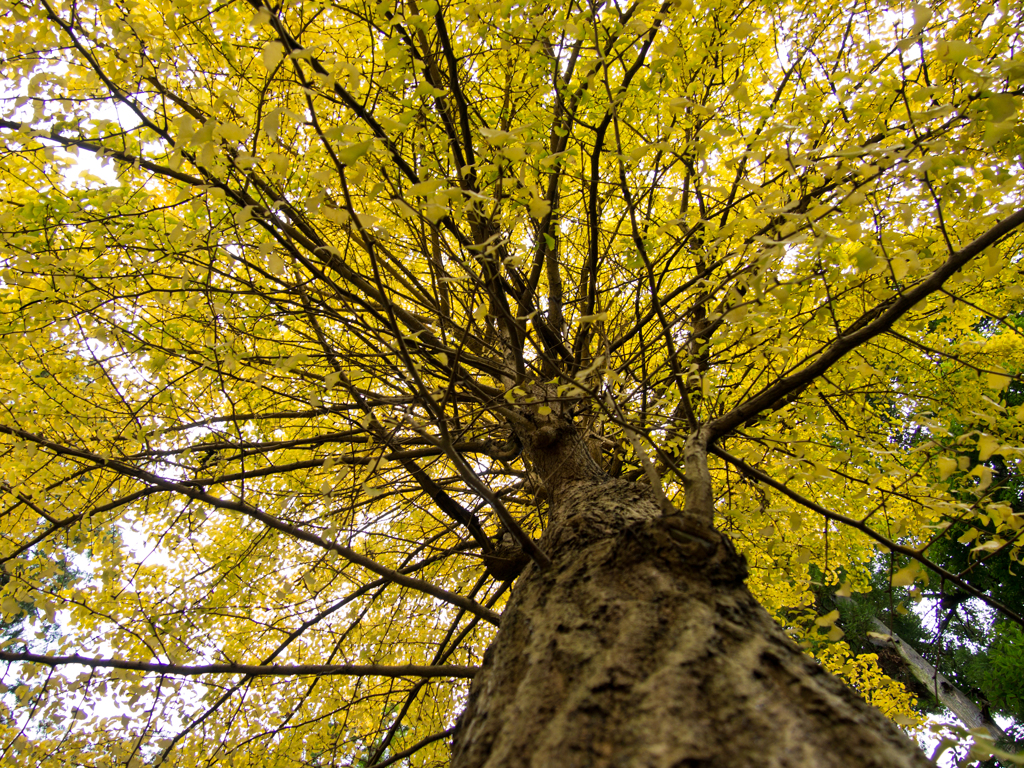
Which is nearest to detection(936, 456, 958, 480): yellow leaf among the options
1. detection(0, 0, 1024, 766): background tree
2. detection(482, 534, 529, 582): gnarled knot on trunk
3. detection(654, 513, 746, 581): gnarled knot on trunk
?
detection(0, 0, 1024, 766): background tree

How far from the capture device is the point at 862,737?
842 mm

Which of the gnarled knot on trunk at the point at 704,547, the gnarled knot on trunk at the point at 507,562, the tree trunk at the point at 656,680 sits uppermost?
the gnarled knot on trunk at the point at 507,562

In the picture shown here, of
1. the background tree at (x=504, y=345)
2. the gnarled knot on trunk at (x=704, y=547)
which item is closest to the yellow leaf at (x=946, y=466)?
the background tree at (x=504, y=345)

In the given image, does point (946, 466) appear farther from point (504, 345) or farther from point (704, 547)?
point (504, 345)

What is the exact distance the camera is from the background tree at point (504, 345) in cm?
130

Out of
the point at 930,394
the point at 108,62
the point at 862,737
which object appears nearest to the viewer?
the point at 862,737

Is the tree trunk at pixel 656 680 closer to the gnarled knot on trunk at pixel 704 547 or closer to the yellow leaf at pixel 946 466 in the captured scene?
the gnarled knot on trunk at pixel 704 547

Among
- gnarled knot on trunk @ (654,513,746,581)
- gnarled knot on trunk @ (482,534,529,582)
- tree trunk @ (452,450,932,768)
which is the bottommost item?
tree trunk @ (452,450,932,768)

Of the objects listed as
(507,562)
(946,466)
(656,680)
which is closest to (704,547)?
(656,680)

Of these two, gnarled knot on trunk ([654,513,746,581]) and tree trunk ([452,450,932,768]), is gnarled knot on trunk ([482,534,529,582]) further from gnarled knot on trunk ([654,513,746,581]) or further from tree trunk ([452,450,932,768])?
gnarled knot on trunk ([654,513,746,581])

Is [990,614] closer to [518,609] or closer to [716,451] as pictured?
[716,451]

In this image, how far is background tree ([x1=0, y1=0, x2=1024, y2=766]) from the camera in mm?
1298

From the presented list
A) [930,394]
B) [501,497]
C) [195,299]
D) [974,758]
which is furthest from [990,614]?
[195,299]

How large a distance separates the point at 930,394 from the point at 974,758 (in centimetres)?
356
